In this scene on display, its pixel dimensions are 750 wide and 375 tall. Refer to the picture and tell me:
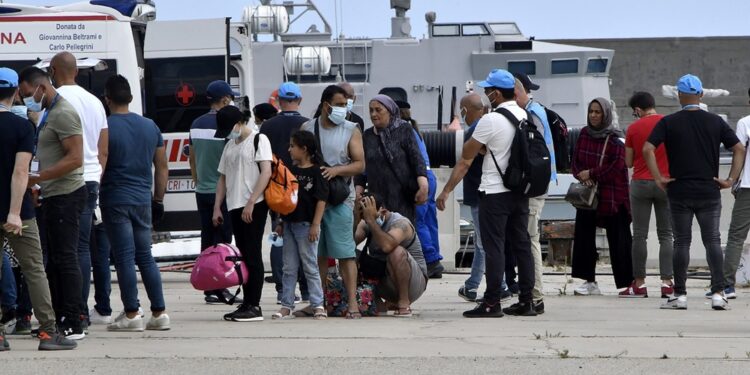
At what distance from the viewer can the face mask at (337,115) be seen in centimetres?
1123

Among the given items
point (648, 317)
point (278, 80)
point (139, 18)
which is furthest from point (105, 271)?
point (278, 80)

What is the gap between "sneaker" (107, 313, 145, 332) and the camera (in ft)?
33.8

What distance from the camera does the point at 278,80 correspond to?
33.8 meters

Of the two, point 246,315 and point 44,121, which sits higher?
point 44,121

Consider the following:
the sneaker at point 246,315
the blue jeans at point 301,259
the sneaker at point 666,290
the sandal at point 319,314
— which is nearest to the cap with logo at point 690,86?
the sneaker at point 666,290

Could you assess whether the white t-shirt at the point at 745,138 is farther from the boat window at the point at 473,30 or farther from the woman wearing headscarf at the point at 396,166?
the boat window at the point at 473,30

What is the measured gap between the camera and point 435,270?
15.9 m

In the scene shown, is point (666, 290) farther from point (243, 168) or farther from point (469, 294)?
point (243, 168)

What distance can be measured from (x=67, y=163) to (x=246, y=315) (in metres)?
2.35

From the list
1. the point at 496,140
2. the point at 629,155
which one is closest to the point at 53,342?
the point at 496,140

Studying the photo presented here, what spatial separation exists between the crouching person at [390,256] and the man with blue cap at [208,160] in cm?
152

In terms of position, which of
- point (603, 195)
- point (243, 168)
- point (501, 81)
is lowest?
point (603, 195)

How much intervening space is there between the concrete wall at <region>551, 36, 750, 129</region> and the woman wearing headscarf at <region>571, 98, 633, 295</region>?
44.7 m

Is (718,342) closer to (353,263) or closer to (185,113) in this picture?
(353,263)
